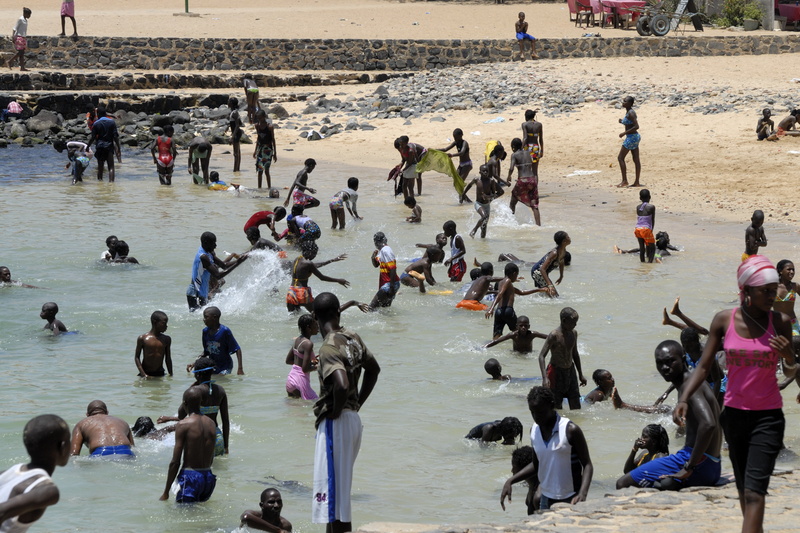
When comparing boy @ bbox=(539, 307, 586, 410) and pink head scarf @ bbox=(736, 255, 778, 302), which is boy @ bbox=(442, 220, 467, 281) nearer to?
boy @ bbox=(539, 307, 586, 410)

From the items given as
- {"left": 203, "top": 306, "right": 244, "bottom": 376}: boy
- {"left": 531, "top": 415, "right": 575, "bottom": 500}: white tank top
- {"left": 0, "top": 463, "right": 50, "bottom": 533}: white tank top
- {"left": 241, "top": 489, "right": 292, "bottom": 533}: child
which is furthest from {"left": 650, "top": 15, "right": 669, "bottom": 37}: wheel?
{"left": 0, "top": 463, "right": 50, "bottom": 533}: white tank top

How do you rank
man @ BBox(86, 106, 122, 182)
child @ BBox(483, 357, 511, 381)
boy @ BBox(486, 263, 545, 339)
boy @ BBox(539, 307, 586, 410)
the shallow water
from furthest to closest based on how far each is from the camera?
man @ BBox(86, 106, 122, 182) → boy @ BBox(486, 263, 545, 339) → child @ BBox(483, 357, 511, 381) → boy @ BBox(539, 307, 586, 410) → the shallow water

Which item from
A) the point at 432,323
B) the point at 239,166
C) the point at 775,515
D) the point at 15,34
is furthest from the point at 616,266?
the point at 15,34

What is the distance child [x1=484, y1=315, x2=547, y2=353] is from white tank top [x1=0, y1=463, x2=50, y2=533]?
263 inches

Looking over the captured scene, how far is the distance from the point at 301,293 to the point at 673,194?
10.4 metres

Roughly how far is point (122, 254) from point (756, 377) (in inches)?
461

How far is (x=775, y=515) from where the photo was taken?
5609 mm

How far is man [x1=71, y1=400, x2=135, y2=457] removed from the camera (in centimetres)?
788

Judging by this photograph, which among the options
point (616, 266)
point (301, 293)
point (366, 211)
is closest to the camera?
point (301, 293)

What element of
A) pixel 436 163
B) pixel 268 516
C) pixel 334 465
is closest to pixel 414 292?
pixel 436 163

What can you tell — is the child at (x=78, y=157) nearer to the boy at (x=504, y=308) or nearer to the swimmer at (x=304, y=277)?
the swimmer at (x=304, y=277)

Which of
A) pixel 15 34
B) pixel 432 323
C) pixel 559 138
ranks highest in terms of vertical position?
pixel 15 34

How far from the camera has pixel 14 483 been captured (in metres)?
4.01

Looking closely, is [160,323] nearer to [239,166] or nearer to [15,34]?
[239,166]
